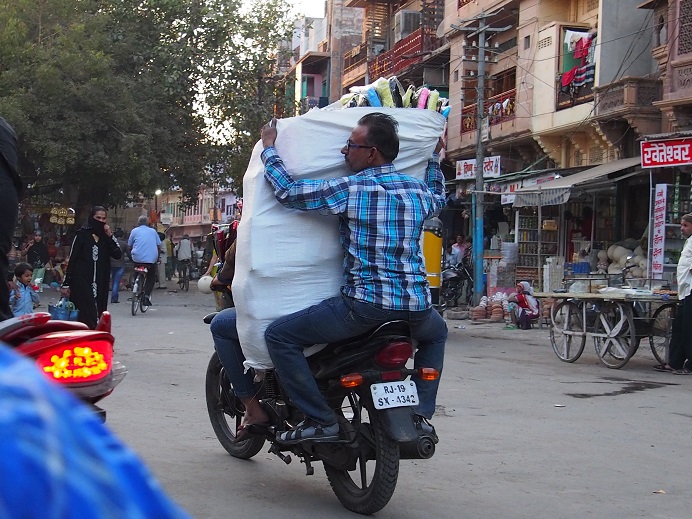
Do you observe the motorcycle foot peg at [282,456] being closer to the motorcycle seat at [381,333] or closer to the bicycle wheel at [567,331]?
the motorcycle seat at [381,333]

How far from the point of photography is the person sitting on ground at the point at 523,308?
1873 cm

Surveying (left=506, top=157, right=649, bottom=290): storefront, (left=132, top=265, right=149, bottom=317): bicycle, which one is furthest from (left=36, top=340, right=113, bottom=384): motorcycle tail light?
(left=506, top=157, right=649, bottom=290): storefront

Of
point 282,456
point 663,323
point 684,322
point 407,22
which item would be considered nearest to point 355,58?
point 407,22

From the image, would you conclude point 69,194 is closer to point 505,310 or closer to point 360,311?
point 505,310

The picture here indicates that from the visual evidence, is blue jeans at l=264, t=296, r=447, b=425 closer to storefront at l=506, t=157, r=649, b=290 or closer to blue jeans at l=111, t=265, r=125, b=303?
storefront at l=506, t=157, r=649, b=290

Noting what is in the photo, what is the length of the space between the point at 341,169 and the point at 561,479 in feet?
6.87

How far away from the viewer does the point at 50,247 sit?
34062 millimetres

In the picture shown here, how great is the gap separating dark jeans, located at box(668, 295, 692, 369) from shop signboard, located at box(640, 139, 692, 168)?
736cm

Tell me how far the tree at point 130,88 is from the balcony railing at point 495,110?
6722 mm

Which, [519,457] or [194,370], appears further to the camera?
[194,370]

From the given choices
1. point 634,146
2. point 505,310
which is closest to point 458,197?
point 634,146

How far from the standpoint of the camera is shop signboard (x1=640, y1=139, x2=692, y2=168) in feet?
59.2

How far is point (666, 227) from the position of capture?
18172 millimetres

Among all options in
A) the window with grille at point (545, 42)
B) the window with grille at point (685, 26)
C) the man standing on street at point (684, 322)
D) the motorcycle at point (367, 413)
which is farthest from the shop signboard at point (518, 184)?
the motorcycle at point (367, 413)
